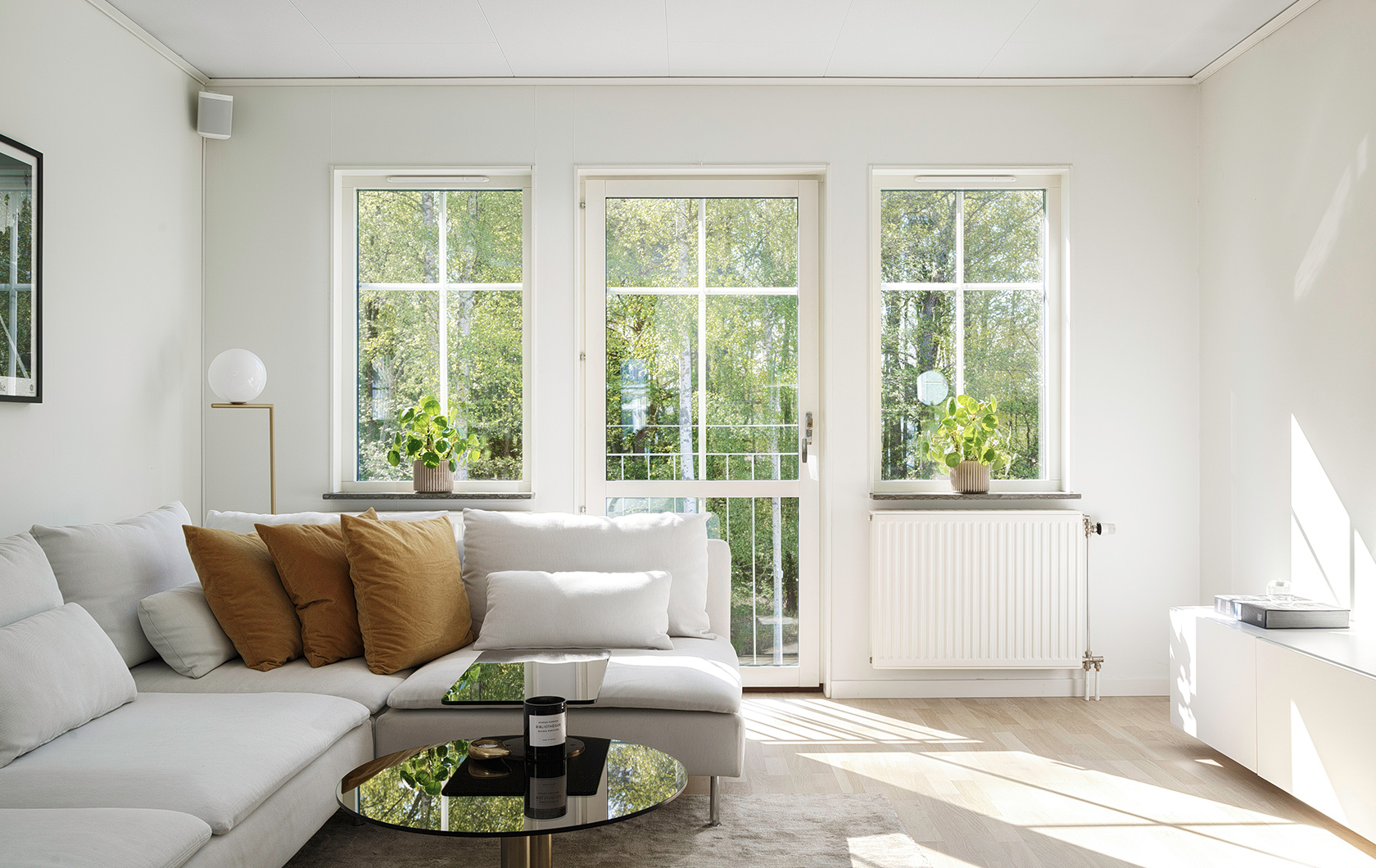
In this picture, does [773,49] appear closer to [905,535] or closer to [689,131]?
[689,131]

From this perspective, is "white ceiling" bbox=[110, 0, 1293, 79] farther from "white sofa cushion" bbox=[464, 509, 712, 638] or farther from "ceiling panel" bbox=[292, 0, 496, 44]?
"white sofa cushion" bbox=[464, 509, 712, 638]

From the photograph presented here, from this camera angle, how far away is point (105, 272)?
10.7 feet

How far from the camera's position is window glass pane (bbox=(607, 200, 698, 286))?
4.11m

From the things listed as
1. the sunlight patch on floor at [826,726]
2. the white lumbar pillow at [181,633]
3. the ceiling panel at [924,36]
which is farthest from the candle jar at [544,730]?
the ceiling panel at [924,36]

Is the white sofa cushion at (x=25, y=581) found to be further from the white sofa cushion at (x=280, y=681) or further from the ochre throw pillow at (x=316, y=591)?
the ochre throw pillow at (x=316, y=591)

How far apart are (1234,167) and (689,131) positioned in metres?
2.30

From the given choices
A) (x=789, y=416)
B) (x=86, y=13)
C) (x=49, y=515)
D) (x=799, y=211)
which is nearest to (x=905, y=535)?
(x=789, y=416)

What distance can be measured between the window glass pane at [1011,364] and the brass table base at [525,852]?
2971mm

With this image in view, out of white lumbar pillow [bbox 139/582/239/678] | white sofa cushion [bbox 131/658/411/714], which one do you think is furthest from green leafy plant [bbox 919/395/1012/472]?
white lumbar pillow [bbox 139/582/239/678]

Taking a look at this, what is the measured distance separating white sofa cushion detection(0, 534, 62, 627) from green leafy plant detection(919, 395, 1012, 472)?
3272 mm

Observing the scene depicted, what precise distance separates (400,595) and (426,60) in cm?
230

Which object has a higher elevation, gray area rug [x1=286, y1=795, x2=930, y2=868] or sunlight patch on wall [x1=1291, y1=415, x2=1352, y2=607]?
sunlight patch on wall [x1=1291, y1=415, x2=1352, y2=607]

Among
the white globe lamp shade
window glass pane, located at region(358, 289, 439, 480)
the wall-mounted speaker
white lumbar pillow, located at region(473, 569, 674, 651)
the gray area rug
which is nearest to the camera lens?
the gray area rug

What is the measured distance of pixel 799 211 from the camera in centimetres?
411
